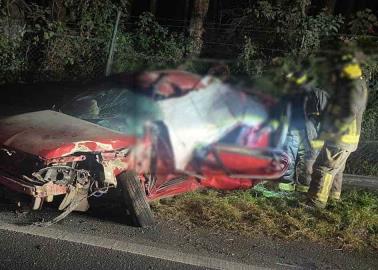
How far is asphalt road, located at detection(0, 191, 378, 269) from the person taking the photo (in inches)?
175

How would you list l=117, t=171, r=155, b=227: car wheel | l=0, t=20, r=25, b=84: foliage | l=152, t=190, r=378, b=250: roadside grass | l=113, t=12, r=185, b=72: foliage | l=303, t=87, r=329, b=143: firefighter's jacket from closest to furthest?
l=303, t=87, r=329, b=143: firefighter's jacket, l=117, t=171, r=155, b=227: car wheel, l=152, t=190, r=378, b=250: roadside grass, l=113, t=12, r=185, b=72: foliage, l=0, t=20, r=25, b=84: foliage

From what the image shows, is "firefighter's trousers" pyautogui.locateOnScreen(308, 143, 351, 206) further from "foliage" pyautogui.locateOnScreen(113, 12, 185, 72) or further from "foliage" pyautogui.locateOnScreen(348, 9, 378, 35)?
"foliage" pyautogui.locateOnScreen(348, 9, 378, 35)

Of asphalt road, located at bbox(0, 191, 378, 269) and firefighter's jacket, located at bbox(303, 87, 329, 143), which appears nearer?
firefighter's jacket, located at bbox(303, 87, 329, 143)

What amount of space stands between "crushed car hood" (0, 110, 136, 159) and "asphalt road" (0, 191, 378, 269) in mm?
744

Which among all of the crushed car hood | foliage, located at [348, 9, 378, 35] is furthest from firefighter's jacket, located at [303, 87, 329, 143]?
foliage, located at [348, 9, 378, 35]

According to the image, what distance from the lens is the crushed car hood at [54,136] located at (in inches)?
184

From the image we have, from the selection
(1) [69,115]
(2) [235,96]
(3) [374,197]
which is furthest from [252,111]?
(3) [374,197]

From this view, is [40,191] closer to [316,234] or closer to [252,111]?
[316,234]

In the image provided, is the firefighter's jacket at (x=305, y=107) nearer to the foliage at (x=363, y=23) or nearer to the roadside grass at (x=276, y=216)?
the roadside grass at (x=276, y=216)

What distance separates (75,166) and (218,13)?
7.23 metres

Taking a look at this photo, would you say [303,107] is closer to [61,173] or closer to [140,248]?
[140,248]

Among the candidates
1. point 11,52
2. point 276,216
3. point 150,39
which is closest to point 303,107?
point 276,216

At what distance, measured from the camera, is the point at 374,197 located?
6633 millimetres

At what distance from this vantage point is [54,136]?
16.0ft
